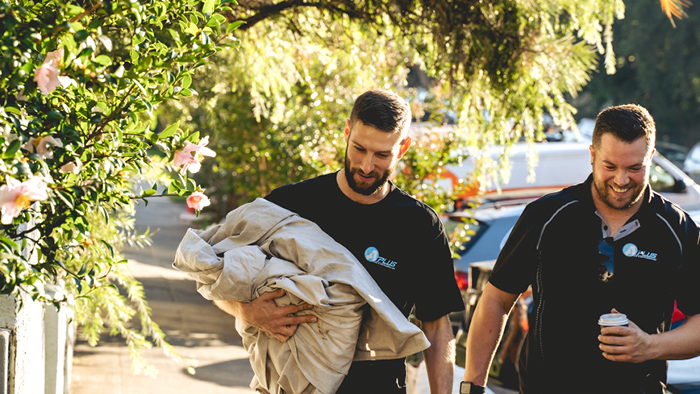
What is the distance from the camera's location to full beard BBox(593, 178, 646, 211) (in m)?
2.60

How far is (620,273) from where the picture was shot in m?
2.60

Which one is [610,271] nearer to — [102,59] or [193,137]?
[193,137]

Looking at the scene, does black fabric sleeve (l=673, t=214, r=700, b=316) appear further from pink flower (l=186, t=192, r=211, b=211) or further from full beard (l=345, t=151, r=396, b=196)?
pink flower (l=186, t=192, r=211, b=211)

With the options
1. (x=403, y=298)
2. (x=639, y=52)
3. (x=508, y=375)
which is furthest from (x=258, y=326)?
(x=639, y=52)

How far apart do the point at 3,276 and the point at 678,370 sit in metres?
3.17

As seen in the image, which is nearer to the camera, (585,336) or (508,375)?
(585,336)

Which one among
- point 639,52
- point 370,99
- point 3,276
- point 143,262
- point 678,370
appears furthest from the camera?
point 639,52

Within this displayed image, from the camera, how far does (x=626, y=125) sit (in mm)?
2598

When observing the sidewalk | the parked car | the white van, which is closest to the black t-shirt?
the sidewalk

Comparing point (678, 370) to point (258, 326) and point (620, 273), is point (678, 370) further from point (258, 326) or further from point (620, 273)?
point (258, 326)

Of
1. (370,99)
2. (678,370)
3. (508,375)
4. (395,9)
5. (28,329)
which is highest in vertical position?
(395,9)

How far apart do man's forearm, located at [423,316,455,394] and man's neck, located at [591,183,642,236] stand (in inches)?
30.8

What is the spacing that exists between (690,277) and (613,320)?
18.5 inches

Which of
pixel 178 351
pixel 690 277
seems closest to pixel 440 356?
pixel 690 277
